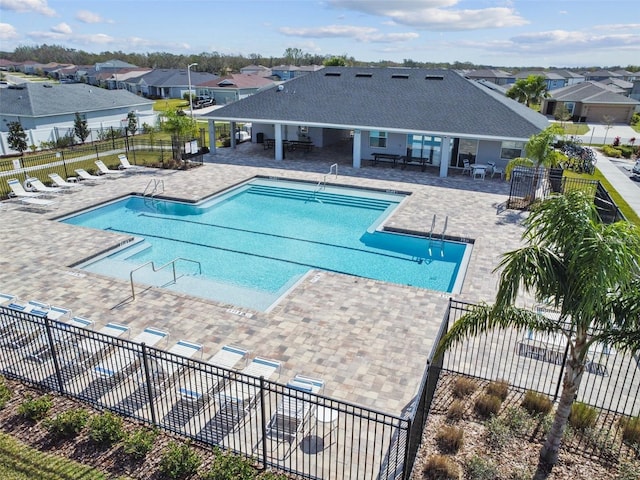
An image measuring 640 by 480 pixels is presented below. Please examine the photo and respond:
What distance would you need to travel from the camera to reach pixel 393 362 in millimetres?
10031

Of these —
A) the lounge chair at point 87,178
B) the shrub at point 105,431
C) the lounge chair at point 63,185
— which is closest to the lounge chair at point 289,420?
the shrub at point 105,431

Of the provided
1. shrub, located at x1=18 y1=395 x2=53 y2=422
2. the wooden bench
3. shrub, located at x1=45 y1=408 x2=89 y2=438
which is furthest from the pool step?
shrub, located at x1=45 y1=408 x2=89 y2=438

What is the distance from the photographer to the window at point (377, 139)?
3016cm

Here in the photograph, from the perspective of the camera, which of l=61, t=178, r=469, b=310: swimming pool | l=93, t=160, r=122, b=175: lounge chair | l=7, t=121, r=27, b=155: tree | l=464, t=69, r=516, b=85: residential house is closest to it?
l=61, t=178, r=469, b=310: swimming pool

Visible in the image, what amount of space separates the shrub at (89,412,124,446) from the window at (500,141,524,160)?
2532cm

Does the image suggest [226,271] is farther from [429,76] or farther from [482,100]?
[429,76]

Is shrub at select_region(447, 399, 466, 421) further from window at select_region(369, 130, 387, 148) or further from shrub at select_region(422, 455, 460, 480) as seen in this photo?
window at select_region(369, 130, 387, 148)

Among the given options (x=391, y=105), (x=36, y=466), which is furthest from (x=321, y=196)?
(x=36, y=466)

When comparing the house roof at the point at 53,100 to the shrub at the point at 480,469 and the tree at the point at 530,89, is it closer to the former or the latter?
the shrub at the point at 480,469

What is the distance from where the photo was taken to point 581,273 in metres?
5.75

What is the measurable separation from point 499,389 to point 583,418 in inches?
57.2

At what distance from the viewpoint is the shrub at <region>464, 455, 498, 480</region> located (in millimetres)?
7023

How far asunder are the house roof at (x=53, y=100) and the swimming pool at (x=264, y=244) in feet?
82.4

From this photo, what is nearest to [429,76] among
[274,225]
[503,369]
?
[274,225]
